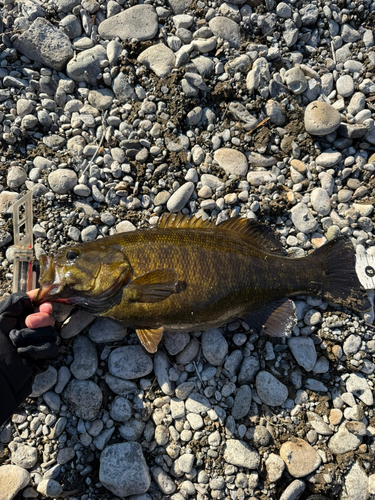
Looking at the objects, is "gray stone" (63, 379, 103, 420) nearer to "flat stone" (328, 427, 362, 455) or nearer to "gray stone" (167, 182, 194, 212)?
"gray stone" (167, 182, 194, 212)

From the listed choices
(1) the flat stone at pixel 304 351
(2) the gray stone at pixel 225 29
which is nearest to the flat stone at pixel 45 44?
(2) the gray stone at pixel 225 29

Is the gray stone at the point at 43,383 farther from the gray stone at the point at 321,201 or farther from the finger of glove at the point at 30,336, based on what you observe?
the gray stone at the point at 321,201

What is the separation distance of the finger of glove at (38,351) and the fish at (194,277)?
471 millimetres

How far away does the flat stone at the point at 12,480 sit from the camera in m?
3.64

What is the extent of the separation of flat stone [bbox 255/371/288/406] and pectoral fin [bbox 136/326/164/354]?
4.42ft

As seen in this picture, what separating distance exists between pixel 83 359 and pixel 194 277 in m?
1.58

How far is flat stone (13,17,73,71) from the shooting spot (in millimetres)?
4492

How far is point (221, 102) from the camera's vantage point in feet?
15.4

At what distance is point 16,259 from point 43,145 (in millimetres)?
1558

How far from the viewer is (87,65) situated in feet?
14.9

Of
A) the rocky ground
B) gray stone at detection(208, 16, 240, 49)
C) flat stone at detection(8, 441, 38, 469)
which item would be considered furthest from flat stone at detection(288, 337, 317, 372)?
gray stone at detection(208, 16, 240, 49)

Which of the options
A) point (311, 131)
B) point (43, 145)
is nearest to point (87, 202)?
point (43, 145)

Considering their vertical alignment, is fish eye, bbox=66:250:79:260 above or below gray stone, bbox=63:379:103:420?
above

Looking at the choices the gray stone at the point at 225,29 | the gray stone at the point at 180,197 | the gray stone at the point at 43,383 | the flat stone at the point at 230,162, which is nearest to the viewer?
the gray stone at the point at 43,383
